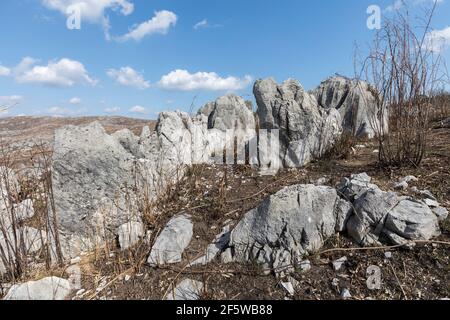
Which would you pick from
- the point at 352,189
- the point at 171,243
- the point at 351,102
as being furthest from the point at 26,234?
the point at 351,102

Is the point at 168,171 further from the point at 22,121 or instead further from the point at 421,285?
the point at 22,121

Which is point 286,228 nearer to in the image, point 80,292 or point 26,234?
point 80,292

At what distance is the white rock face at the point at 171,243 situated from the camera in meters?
2.63

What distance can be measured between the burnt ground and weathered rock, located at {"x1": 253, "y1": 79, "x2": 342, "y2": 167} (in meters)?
1.06

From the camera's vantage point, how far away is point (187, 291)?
229 centimetres

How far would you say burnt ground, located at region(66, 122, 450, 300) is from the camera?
2.14 metres

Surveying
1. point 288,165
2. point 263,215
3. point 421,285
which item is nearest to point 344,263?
point 421,285

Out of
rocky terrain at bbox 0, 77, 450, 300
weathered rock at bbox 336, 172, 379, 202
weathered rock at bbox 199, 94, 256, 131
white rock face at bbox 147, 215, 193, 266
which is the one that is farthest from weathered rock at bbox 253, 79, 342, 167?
white rock face at bbox 147, 215, 193, 266

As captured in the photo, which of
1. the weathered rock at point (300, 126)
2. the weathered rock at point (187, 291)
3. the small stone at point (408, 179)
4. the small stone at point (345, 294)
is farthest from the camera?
the weathered rock at point (300, 126)

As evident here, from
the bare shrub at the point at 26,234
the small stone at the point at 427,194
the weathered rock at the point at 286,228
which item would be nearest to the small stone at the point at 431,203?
the small stone at the point at 427,194

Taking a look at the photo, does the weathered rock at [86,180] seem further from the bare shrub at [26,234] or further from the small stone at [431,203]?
the small stone at [431,203]

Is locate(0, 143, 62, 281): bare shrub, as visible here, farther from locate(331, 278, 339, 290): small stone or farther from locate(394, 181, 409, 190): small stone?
locate(394, 181, 409, 190): small stone

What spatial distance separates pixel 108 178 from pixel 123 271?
3.54 feet

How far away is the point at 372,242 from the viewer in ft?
7.91
